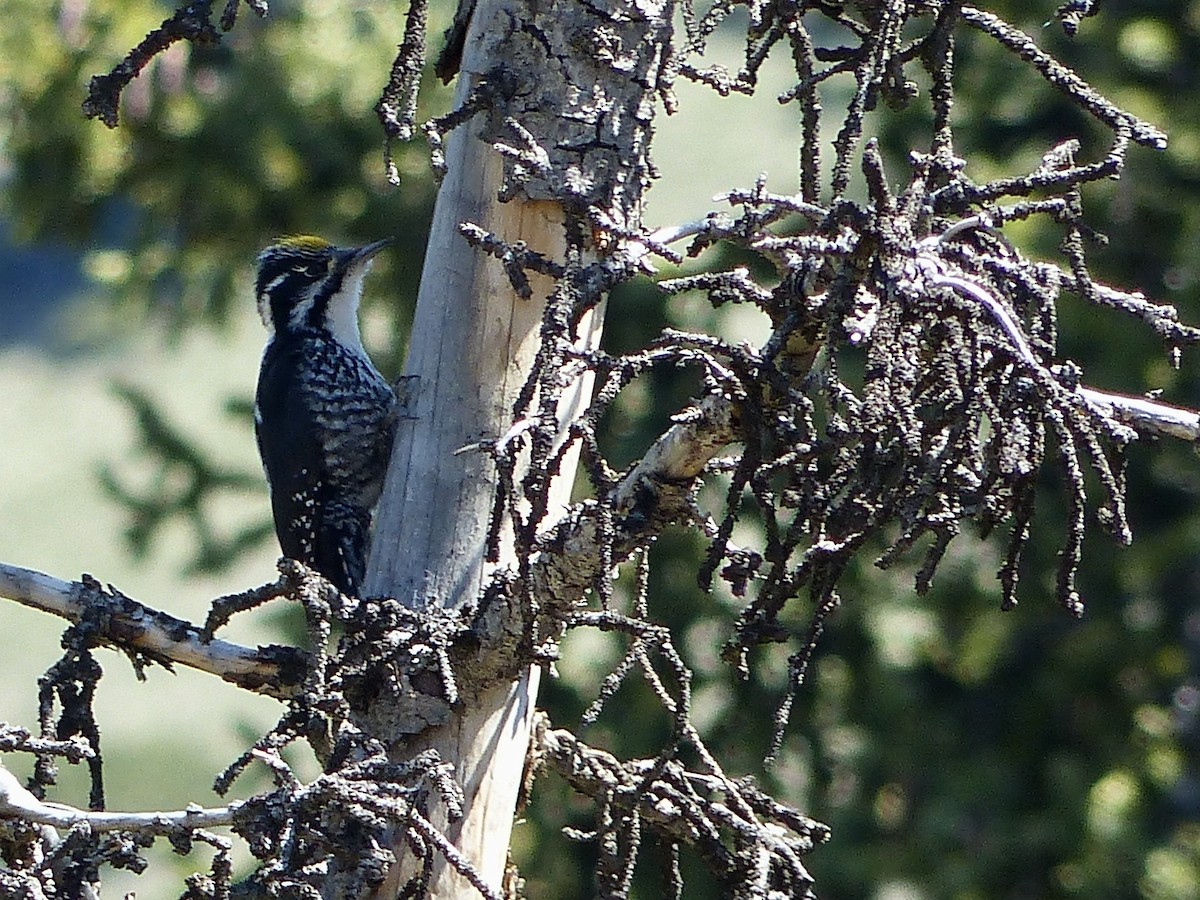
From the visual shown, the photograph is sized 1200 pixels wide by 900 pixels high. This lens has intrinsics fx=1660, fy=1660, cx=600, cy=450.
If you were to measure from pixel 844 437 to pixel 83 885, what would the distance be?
1443 millimetres

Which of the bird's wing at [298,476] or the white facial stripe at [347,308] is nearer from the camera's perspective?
the bird's wing at [298,476]

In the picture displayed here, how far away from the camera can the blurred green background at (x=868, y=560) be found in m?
6.39

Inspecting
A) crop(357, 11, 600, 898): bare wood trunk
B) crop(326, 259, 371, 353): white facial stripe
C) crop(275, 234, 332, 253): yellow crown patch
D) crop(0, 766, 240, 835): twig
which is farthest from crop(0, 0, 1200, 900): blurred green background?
crop(0, 766, 240, 835): twig

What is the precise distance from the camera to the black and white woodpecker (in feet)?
→ 16.7

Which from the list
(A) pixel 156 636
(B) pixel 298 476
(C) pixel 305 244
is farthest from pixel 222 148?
(A) pixel 156 636

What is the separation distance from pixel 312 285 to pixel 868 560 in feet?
7.96

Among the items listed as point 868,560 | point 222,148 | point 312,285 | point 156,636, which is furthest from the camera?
point 222,148

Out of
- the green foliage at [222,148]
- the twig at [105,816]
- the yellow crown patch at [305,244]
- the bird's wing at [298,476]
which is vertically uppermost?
the green foliage at [222,148]

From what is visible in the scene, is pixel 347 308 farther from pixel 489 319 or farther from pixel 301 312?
pixel 489 319

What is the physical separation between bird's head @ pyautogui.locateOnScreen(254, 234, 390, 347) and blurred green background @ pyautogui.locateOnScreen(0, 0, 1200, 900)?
1.31 meters

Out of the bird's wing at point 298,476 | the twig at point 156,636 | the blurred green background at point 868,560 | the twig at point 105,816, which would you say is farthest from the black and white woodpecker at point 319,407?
the twig at point 105,816

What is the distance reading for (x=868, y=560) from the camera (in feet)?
21.1

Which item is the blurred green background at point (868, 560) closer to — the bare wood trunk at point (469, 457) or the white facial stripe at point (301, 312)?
the white facial stripe at point (301, 312)

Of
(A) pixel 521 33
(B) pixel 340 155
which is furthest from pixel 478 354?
A: (B) pixel 340 155
